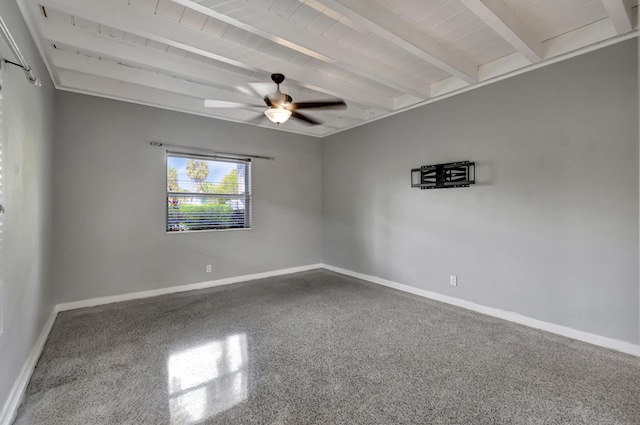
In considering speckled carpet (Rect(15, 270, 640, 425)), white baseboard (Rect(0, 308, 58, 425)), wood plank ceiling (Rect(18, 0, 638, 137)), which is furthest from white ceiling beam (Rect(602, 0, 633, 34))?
white baseboard (Rect(0, 308, 58, 425))

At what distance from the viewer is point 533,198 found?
9.82 ft

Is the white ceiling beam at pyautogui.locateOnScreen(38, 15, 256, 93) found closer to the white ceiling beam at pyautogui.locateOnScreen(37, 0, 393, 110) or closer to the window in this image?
the white ceiling beam at pyautogui.locateOnScreen(37, 0, 393, 110)

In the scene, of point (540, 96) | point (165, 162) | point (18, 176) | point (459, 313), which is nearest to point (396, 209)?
point (459, 313)

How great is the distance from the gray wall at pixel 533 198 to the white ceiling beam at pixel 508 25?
33cm

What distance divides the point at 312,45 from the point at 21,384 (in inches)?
128

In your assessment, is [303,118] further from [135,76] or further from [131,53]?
[135,76]

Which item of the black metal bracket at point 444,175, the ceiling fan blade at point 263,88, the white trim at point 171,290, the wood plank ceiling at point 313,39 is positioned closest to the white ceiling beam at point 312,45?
the wood plank ceiling at point 313,39

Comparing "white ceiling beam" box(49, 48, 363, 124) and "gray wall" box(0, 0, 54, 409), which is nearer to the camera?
"gray wall" box(0, 0, 54, 409)

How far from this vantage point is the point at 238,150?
186 inches

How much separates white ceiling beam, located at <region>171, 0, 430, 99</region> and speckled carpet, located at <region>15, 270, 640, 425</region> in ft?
8.55

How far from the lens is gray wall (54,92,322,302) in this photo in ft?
11.5

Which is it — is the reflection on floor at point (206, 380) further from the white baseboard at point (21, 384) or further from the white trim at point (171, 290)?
the white trim at point (171, 290)

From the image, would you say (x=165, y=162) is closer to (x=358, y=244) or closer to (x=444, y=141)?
(x=358, y=244)

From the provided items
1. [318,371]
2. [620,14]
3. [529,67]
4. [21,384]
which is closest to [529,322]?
[318,371]
